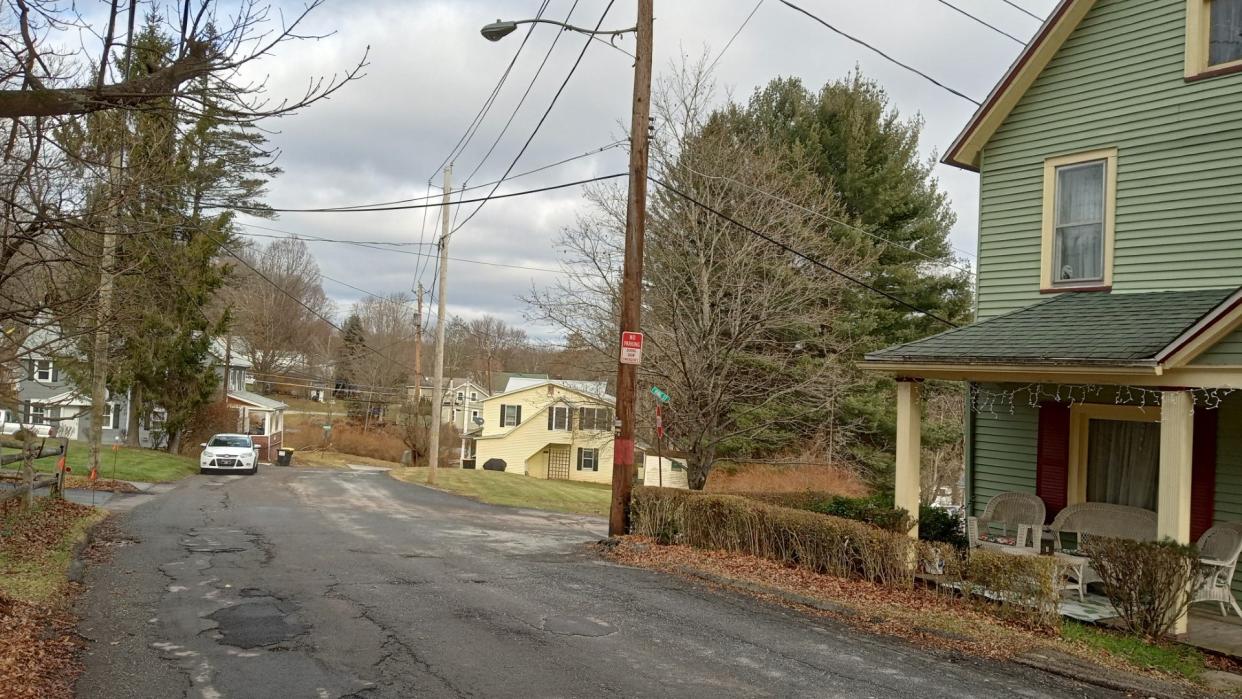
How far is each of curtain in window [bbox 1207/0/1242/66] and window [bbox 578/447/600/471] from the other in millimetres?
41004

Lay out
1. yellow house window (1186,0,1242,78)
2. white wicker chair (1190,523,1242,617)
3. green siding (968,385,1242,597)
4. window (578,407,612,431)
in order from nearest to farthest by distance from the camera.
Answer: white wicker chair (1190,523,1242,617)
yellow house window (1186,0,1242,78)
green siding (968,385,1242,597)
window (578,407,612,431)

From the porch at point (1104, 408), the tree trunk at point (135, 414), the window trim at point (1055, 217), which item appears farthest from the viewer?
the tree trunk at point (135, 414)

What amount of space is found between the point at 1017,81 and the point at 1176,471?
6.42 m

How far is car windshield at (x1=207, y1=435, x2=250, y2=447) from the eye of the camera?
32.0 m

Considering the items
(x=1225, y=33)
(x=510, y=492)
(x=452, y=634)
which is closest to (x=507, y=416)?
(x=510, y=492)

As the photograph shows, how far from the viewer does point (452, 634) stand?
782 cm

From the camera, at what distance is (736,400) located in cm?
2019

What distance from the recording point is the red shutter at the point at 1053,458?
40.2 feet

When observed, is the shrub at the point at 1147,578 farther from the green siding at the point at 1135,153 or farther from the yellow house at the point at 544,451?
the yellow house at the point at 544,451

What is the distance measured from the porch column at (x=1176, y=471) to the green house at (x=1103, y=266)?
0.02 m

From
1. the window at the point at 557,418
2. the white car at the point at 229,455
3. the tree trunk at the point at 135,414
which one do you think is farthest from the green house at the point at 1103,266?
the window at the point at 557,418

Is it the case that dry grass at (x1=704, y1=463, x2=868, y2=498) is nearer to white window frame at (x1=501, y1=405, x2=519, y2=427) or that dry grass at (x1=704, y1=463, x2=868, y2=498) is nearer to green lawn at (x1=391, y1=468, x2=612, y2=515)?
green lawn at (x1=391, y1=468, x2=612, y2=515)

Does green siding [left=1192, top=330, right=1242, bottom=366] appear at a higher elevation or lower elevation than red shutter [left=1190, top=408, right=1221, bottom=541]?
higher

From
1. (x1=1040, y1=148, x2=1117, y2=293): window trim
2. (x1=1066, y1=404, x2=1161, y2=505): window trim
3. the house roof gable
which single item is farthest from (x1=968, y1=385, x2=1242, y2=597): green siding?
the house roof gable
